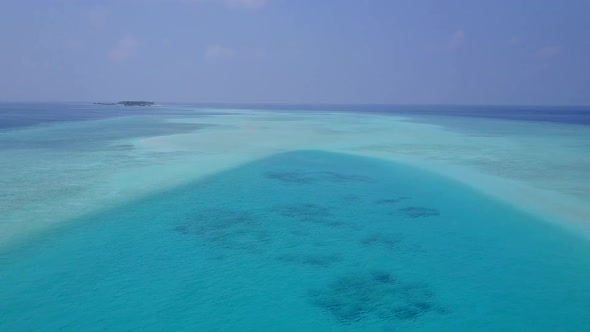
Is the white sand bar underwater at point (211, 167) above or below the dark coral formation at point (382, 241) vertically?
above

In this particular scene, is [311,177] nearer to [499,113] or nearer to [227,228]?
[227,228]

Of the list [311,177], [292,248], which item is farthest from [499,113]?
[292,248]

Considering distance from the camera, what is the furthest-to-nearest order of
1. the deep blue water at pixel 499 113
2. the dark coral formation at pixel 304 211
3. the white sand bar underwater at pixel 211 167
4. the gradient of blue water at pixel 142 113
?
the deep blue water at pixel 499 113 → the gradient of blue water at pixel 142 113 → the white sand bar underwater at pixel 211 167 → the dark coral formation at pixel 304 211

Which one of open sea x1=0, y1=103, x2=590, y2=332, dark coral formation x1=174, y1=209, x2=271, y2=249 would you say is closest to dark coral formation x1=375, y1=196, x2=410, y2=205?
open sea x1=0, y1=103, x2=590, y2=332

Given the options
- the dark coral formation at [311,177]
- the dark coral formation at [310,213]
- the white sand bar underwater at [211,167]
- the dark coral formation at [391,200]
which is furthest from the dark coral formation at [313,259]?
the dark coral formation at [311,177]

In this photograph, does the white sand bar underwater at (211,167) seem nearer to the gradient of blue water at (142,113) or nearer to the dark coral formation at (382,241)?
the dark coral formation at (382,241)

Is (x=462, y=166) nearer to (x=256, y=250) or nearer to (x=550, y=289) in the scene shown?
(x=550, y=289)
